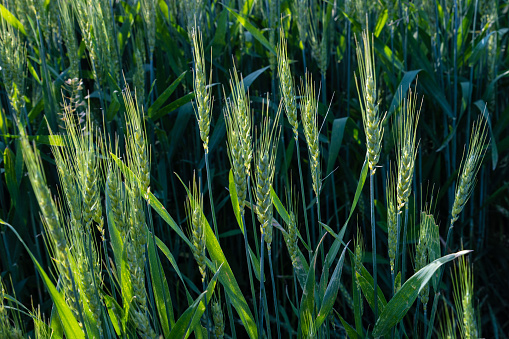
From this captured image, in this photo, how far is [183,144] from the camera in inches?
76.3

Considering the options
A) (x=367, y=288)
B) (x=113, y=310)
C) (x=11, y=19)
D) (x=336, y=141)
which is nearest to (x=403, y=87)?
(x=336, y=141)

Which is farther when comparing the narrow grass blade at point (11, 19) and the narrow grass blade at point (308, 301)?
the narrow grass blade at point (11, 19)

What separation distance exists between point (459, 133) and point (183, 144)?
3.34 feet

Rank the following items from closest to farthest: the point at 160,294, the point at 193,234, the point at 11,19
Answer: the point at 193,234 → the point at 160,294 → the point at 11,19

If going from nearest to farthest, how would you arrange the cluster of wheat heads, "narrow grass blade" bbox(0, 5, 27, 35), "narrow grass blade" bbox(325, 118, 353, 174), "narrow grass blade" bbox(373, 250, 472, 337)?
the cluster of wheat heads, "narrow grass blade" bbox(373, 250, 472, 337), "narrow grass blade" bbox(325, 118, 353, 174), "narrow grass blade" bbox(0, 5, 27, 35)

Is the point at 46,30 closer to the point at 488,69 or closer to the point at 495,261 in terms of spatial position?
the point at 488,69

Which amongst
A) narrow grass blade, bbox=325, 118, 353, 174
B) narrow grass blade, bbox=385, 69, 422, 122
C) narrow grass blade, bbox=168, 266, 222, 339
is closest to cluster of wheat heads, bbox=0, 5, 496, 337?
narrow grass blade, bbox=168, 266, 222, 339

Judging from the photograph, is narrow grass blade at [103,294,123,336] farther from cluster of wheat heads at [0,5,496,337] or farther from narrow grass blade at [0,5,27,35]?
narrow grass blade at [0,5,27,35]

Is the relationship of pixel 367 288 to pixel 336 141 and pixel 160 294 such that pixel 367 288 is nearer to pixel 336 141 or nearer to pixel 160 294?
pixel 160 294

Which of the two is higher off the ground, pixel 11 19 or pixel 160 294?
pixel 11 19

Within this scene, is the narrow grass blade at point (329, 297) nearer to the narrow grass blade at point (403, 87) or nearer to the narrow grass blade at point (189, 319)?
the narrow grass blade at point (189, 319)

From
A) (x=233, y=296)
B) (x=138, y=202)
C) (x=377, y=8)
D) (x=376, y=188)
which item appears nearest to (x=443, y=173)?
(x=376, y=188)

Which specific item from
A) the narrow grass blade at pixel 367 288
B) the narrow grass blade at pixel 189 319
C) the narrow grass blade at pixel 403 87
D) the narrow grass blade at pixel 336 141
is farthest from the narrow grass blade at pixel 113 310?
the narrow grass blade at pixel 403 87

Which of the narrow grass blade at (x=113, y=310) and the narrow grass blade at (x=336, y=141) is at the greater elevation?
the narrow grass blade at (x=336, y=141)
